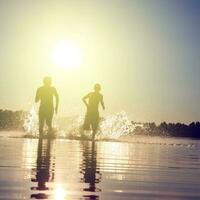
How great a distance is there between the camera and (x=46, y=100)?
2114cm

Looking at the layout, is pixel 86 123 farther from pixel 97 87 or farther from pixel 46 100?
pixel 46 100

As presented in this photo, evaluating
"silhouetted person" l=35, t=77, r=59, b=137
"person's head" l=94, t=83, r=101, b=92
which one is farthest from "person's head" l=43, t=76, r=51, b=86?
"person's head" l=94, t=83, r=101, b=92

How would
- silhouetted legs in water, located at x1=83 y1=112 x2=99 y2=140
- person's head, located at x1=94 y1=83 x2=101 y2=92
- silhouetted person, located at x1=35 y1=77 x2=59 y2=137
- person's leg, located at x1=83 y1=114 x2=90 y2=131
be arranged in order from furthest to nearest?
person's leg, located at x1=83 y1=114 x2=90 y2=131, silhouetted legs in water, located at x1=83 y1=112 x2=99 y2=140, person's head, located at x1=94 y1=83 x2=101 y2=92, silhouetted person, located at x1=35 y1=77 x2=59 y2=137

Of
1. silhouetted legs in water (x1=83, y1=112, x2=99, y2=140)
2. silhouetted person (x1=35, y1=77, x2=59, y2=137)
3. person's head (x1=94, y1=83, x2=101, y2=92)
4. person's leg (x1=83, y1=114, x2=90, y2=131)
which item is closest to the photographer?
silhouetted person (x1=35, y1=77, x2=59, y2=137)

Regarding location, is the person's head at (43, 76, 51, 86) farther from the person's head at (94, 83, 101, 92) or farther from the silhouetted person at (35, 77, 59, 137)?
the person's head at (94, 83, 101, 92)

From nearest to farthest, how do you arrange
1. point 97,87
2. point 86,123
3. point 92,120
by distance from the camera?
point 97,87
point 92,120
point 86,123

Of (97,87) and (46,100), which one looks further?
(97,87)

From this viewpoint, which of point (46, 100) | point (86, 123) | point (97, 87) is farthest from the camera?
point (86, 123)

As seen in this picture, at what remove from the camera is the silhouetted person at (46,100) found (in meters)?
21.0

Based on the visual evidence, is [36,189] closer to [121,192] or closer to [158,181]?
[121,192]

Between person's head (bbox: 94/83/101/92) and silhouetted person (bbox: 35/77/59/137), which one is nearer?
silhouetted person (bbox: 35/77/59/137)

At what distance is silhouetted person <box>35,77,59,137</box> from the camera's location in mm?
20984

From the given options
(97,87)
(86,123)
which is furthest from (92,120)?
(97,87)

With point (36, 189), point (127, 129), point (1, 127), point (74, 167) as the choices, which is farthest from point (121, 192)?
point (1, 127)
